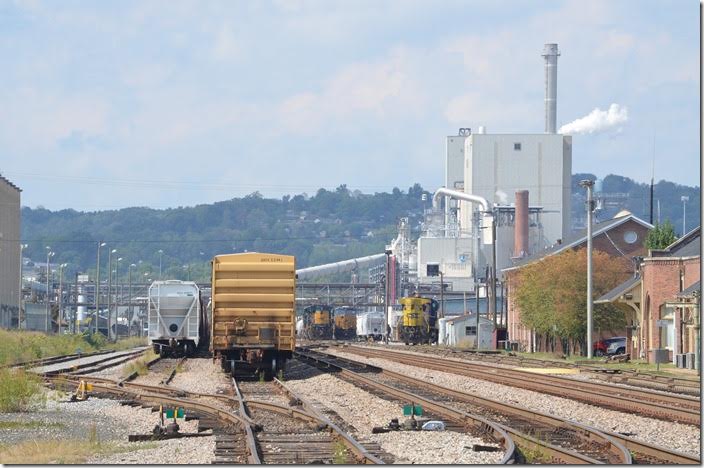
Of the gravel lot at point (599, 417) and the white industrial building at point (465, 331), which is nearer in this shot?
the gravel lot at point (599, 417)

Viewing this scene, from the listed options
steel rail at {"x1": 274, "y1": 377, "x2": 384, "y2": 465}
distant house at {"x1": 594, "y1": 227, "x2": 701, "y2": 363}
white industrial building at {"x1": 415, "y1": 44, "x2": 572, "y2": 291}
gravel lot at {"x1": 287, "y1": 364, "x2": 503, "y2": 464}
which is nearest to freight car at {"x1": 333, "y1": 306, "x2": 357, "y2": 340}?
white industrial building at {"x1": 415, "y1": 44, "x2": 572, "y2": 291}

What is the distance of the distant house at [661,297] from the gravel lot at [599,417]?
2128 cm

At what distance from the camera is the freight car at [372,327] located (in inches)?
4247

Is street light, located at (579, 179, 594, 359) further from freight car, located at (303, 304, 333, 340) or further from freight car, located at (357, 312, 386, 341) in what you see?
freight car, located at (357, 312, 386, 341)

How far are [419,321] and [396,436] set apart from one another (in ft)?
230

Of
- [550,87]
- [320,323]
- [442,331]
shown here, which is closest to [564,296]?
[442,331]

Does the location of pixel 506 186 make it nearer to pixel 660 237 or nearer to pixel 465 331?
pixel 465 331

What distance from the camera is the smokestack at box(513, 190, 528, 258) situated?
121 m

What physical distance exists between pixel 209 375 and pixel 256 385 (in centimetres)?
480

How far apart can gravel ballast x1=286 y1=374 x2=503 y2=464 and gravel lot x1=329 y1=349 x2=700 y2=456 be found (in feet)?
8.69

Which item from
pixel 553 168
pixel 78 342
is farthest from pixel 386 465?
pixel 553 168

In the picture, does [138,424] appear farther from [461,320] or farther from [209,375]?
[461,320]

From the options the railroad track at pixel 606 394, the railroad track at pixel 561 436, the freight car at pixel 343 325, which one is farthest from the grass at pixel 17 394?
the freight car at pixel 343 325

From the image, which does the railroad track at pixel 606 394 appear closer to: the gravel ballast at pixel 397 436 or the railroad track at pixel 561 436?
the railroad track at pixel 561 436
